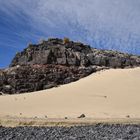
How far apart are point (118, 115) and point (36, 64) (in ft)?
51.2

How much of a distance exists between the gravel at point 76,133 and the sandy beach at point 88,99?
697 centimetres

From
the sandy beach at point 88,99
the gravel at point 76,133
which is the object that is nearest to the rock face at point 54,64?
the sandy beach at point 88,99

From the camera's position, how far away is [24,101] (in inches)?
1359

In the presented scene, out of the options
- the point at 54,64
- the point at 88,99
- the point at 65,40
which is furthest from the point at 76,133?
the point at 65,40

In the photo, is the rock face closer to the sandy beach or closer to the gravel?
the sandy beach

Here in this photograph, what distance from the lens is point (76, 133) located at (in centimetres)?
1906

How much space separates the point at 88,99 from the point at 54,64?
8699 mm

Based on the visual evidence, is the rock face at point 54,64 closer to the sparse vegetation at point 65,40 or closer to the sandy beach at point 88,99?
the sparse vegetation at point 65,40

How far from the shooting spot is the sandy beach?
29.5 m

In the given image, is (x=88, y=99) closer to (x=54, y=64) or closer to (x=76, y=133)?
(x=54, y=64)

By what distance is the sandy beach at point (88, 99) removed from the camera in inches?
1162

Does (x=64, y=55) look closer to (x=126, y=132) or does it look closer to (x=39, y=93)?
(x=39, y=93)

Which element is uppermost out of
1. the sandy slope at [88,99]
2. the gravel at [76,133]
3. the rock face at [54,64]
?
the rock face at [54,64]

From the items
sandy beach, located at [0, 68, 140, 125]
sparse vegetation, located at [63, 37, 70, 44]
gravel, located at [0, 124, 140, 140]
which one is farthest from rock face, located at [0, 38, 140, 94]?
gravel, located at [0, 124, 140, 140]
